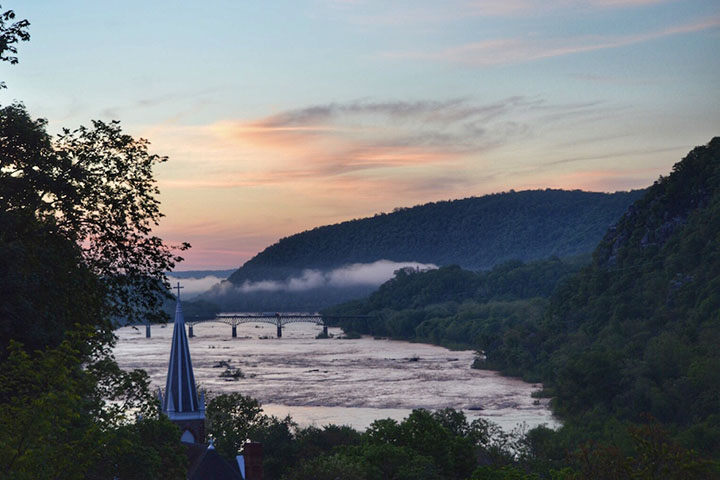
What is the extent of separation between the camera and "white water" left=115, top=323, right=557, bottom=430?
259ft

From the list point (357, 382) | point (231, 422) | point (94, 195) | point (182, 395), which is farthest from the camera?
point (357, 382)

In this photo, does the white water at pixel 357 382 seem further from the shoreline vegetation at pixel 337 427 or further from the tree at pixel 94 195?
the tree at pixel 94 195

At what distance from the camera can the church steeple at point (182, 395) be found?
4356cm

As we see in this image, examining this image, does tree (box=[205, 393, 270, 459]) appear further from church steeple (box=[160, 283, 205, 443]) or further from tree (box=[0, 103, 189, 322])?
tree (box=[0, 103, 189, 322])

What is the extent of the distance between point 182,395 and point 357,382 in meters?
59.1

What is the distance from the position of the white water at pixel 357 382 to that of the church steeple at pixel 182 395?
5985 mm

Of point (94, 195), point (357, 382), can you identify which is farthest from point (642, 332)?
point (94, 195)

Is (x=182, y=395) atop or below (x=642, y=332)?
atop

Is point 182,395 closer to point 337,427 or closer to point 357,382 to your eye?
point 337,427

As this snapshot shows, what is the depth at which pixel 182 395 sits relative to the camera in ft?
145

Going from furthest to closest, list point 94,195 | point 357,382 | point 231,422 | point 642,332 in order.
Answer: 1. point 357,382
2. point 642,332
3. point 231,422
4. point 94,195

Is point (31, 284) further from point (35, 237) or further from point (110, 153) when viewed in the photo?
point (110, 153)

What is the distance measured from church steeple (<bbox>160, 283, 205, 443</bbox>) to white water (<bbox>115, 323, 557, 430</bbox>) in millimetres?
5985

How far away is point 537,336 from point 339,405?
46.2 m
